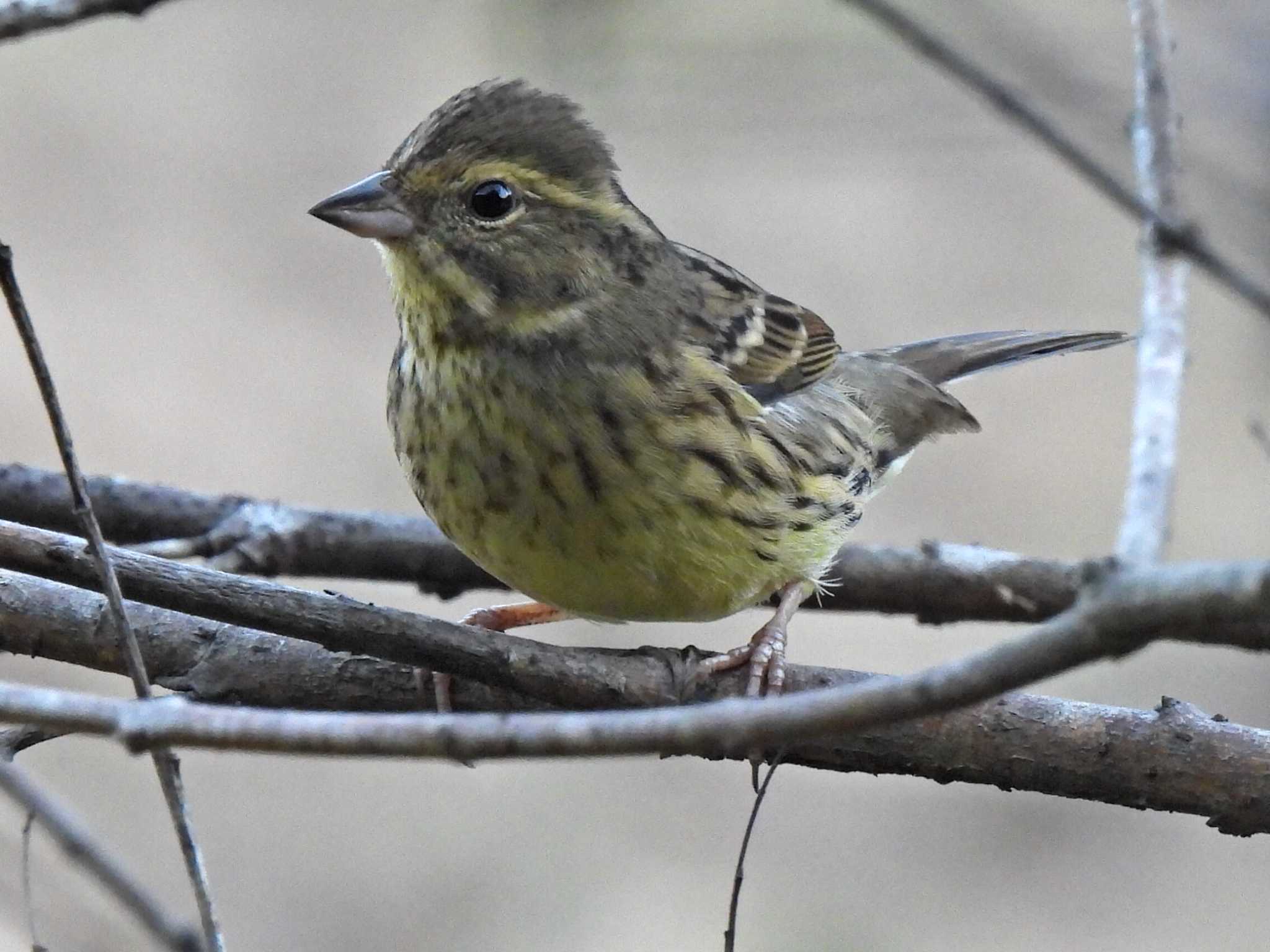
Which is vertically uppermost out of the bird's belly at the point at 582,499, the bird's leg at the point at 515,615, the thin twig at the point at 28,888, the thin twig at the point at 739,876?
the bird's belly at the point at 582,499

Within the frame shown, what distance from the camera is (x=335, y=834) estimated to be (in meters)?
7.41

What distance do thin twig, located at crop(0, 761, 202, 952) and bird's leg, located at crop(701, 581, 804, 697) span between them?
1978 mm

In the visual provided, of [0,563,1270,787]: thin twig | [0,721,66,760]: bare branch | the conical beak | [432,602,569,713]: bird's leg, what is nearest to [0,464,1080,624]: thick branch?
[432,602,569,713]: bird's leg

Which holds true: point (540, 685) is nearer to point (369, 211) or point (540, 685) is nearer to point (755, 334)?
point (369, 211)

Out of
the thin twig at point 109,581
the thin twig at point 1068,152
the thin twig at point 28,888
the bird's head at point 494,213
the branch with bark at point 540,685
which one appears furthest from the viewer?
the bird's head at point 494,213

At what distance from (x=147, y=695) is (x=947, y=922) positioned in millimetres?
5383

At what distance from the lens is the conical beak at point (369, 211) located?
358 centimetres

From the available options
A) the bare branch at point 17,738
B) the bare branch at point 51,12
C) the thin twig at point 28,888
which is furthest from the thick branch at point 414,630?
the bare branch at point 51,12

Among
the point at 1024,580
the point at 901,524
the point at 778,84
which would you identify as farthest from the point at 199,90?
the point at 1024,580

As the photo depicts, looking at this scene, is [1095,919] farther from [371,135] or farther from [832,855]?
[371,135]

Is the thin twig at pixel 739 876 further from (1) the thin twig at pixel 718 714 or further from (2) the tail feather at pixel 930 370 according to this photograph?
(2) the tail feather at pixel 930 370

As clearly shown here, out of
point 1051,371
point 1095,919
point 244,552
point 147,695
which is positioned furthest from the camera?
point 1051,371

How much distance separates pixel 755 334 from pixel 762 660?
47.4 inches

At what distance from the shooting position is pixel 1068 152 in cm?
211
